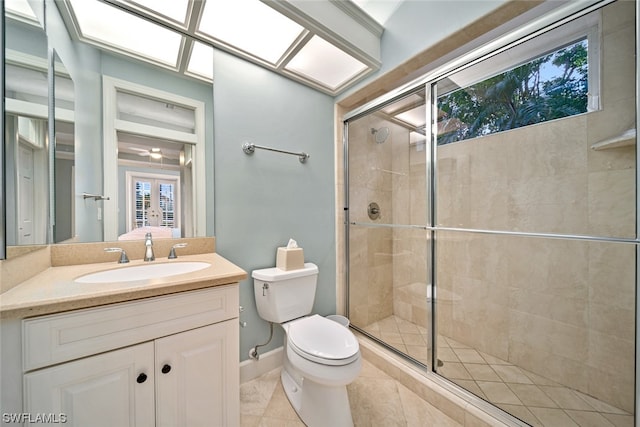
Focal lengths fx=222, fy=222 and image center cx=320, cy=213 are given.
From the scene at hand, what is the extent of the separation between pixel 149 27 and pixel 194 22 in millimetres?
228

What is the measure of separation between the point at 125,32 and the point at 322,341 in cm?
192

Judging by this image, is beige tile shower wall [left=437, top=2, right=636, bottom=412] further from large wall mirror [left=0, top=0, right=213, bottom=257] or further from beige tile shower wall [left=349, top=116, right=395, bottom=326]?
large wall mirror [left=0, top=0, right=213, bottom=257]

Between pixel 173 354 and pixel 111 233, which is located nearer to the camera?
pixel 173 354

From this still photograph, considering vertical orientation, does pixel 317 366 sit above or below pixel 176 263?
below

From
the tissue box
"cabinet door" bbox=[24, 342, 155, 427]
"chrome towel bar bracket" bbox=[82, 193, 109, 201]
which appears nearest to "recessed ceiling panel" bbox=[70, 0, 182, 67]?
"chrome towel bar bracket" bbox=[82, 193, 109, 201]

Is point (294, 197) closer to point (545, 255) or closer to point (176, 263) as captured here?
point (176, 263)

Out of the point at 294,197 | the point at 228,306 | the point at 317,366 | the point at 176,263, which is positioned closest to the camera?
the point at 228,306

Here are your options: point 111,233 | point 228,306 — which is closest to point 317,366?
point 228,306

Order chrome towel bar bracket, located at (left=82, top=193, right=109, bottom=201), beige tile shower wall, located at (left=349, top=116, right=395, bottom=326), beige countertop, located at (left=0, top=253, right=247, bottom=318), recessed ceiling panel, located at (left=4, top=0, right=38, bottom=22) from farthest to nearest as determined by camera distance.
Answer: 1. beige tile shower wall, located at (left=349, top=116, right=395, bottom=326)
2. chrome towel bar bracket, located at (left=82, top=193, right=109, bottom=201)
3. recessed ceiling panel, located at (left=4, top=0, right=38, bottom=22)
4. beige countertop, located at (left=0, top=253, right=247, bottom=318)

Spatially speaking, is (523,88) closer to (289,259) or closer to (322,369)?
(289,259)

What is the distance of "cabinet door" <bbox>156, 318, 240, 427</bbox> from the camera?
2.67 feet

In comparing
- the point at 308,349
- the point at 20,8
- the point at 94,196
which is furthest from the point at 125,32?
the point at 308,349

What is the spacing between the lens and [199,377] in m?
0.88

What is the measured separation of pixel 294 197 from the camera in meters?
1.70
